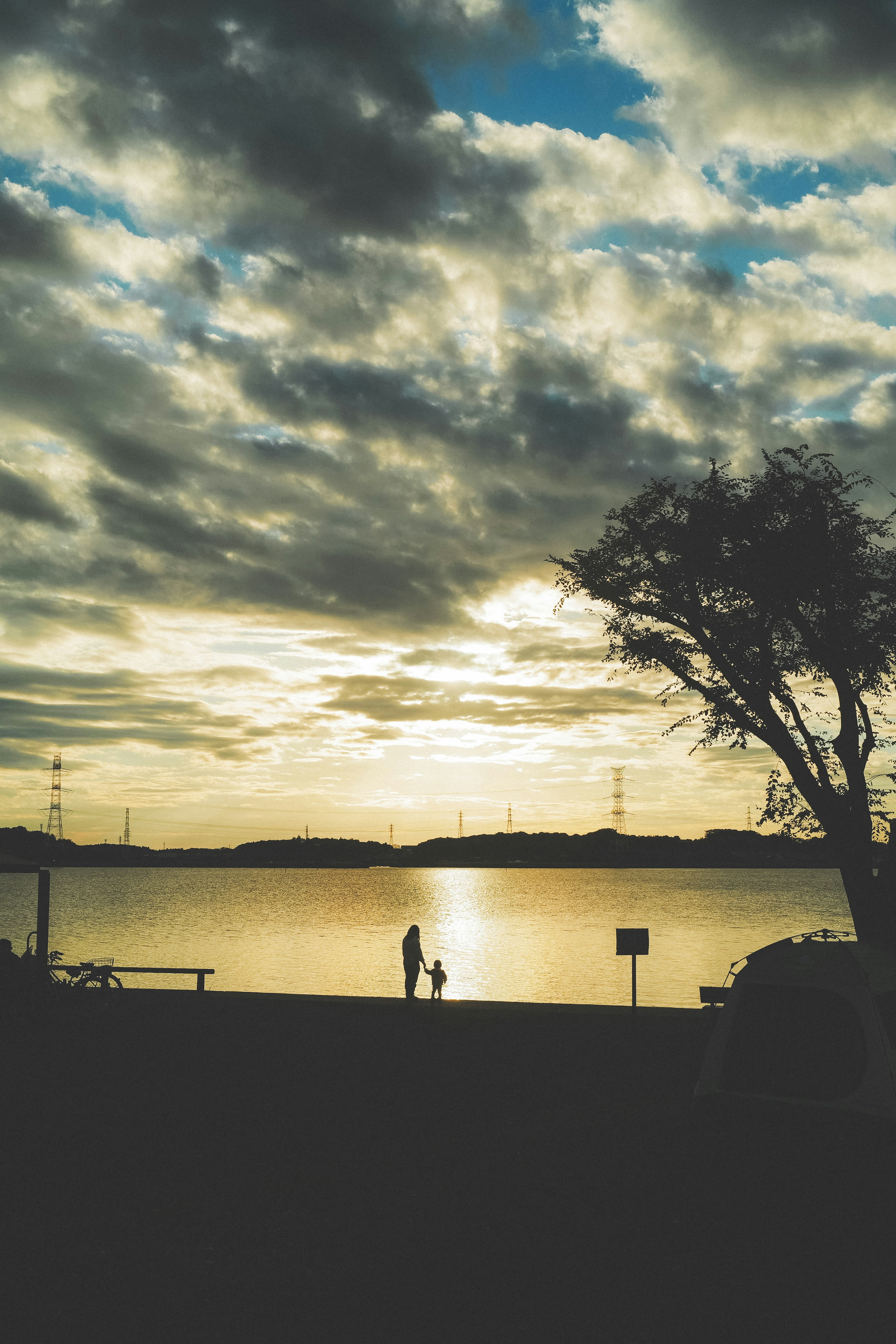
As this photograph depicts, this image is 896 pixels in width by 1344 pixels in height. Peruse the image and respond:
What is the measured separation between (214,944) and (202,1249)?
60.5 metres

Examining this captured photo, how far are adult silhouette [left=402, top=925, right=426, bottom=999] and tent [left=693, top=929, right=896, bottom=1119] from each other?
14364 mm

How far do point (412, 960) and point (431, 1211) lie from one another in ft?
50.6

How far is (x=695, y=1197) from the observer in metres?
8.50

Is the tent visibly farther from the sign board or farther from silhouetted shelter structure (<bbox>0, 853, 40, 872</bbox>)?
silhouetted shelter structure (<bbox>0, 853, 40, 872</bbox>)

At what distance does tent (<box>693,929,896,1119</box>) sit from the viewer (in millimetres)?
8281

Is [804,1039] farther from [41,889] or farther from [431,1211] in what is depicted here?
[41,889]

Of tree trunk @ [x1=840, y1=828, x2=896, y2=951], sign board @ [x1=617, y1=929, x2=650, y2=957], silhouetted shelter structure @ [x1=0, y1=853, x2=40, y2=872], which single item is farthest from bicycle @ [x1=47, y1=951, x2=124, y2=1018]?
tree trunk @ [x1=840, y1=828, x2=896, y2=951]

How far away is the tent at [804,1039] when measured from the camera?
8281 millimetres

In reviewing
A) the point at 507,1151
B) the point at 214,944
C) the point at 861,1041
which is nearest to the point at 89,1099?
the point at 507,1151

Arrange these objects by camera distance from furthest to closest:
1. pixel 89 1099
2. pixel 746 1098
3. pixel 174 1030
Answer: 1. pixel 174 1030
2. pixel 89 1099
3. pixel 746 1098

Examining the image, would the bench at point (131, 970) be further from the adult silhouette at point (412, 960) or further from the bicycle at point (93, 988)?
the adult silhouette at point (412, 960)

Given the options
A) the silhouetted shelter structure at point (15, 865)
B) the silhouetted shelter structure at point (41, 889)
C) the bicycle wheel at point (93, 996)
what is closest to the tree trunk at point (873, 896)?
the silhouetted shelter structure at point (15, 865)

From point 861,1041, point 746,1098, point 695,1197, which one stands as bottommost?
point 695,1197

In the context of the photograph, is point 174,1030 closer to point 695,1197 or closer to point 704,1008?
point 704,1008
